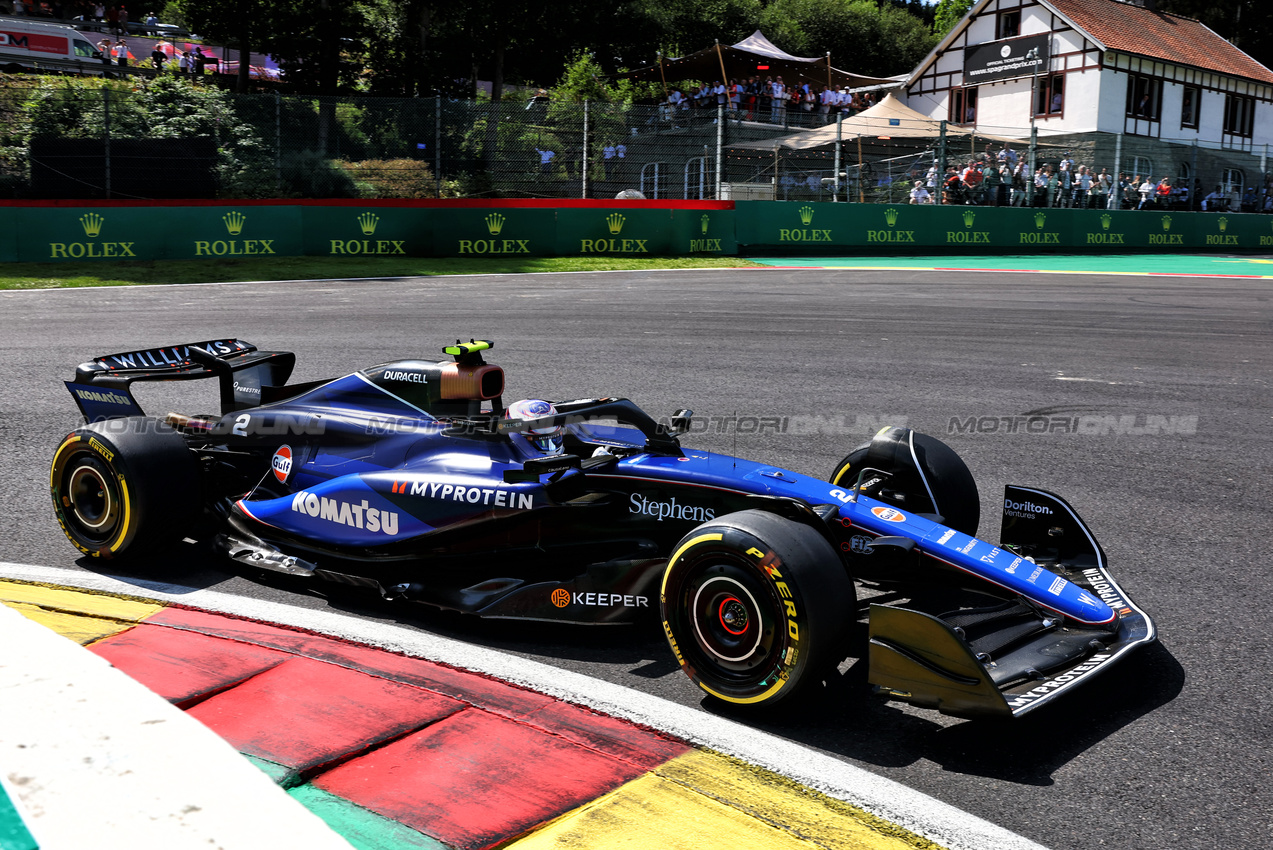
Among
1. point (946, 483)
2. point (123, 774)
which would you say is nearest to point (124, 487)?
point (123, 774)

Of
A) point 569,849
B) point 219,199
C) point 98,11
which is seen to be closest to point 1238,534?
point 569,849

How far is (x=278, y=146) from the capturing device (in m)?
19.0

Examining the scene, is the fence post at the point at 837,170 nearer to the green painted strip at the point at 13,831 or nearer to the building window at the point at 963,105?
the building window at the point at 963,105

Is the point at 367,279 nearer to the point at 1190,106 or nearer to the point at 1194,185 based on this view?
the point at 1194,185

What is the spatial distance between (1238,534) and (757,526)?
3.12m

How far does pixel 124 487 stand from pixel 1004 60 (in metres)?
42.1

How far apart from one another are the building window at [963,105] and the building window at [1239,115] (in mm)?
10381

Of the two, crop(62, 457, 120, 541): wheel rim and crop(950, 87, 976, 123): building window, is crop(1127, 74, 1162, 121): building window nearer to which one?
crop(950, 87, 976, 123): building window

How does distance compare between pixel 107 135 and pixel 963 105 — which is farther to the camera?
pixel 963 105

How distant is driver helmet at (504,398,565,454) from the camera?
4203 millimetres

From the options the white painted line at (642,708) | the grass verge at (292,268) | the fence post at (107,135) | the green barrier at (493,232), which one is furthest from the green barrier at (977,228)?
the white painted line at (642,708)

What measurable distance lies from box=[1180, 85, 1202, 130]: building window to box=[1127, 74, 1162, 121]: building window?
1.84m

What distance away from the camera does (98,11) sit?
171 ft

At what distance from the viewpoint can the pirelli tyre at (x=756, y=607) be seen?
3205 millimetres
